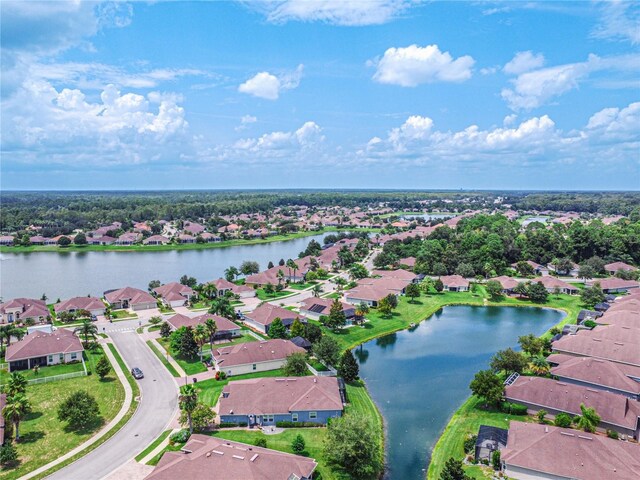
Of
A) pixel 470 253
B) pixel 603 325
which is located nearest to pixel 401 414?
pixel 603 325

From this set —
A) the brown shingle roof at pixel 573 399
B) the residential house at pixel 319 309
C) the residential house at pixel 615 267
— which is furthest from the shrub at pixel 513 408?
the residential house at pixel 615 267

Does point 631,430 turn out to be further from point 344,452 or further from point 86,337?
point 86,337

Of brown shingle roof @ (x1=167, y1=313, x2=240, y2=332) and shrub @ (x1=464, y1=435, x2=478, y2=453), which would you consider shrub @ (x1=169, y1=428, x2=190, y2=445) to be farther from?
brown shingle roof @ (x1=167, y1=313, x2=240, y2=332)

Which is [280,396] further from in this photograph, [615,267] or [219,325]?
[615,267]

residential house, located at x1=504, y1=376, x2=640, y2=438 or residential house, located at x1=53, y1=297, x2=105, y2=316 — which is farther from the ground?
residential house, located at x1=504, y1=376, x2=640, y2=438

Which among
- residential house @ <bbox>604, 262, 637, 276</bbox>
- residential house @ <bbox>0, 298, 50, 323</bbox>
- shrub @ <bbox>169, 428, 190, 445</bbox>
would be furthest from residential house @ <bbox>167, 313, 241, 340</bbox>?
residential house @ <bbox>604, 262, 637, 276</bbox>
